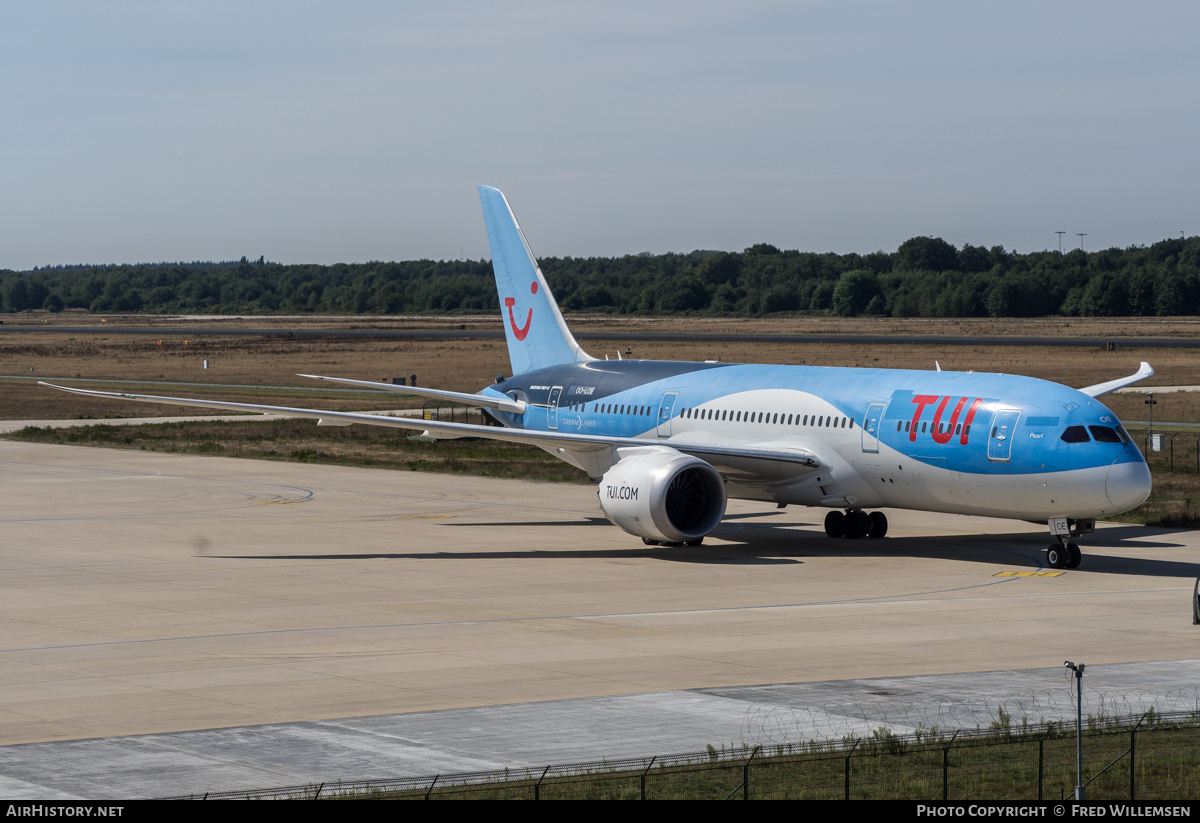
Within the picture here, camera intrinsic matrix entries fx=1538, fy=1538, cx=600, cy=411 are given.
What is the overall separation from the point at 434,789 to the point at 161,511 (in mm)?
35850

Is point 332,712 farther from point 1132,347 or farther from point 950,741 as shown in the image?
point 1132,347

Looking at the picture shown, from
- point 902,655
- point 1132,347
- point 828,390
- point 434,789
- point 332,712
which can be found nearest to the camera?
point 434,789

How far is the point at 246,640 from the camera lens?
30812mm

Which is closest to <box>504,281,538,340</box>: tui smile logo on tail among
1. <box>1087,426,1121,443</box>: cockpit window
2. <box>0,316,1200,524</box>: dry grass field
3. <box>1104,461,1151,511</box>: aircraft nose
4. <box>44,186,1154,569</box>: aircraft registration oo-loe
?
<box>44,186,1154,569</box>: aircraft registration oo-loe

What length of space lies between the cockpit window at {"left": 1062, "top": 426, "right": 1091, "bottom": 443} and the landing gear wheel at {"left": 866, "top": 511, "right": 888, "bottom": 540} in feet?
29.2

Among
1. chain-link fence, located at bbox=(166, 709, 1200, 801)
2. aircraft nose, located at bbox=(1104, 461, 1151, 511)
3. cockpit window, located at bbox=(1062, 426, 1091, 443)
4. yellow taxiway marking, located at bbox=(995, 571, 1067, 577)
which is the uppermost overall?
cockpit window, located at bbox=(1062, 426, 1091, 443)

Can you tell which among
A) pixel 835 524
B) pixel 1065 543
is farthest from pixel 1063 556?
pixel 835 524

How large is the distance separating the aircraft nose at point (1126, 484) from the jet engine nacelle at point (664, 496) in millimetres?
10528

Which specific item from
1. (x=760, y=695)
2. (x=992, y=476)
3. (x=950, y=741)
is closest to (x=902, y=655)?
(x=760, y=695)

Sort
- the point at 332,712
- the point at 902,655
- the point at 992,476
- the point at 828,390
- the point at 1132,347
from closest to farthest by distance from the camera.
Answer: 1. the point at 332,712
2. the point at 902,655
3. the point at 992,476
4. the point at 828,390
5. the point at 1132,347

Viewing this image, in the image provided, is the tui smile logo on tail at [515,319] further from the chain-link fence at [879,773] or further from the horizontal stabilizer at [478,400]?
the chain-link fence at [879,773]

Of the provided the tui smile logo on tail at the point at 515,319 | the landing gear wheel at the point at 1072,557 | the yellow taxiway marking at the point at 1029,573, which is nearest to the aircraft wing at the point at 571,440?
the yellow taxiway marking at the point at 1029,573

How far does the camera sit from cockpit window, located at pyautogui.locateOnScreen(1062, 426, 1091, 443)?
127 feet

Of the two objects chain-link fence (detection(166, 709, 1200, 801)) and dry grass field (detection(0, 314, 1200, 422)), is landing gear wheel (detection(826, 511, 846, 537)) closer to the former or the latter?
chain-link fence (detection(166, 709, 1200, 801))
